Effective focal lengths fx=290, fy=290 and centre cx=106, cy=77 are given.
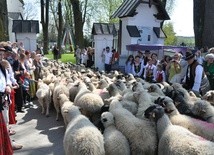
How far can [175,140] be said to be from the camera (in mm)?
3998

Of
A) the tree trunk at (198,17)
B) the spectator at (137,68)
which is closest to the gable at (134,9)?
the tree trunk at (198,17)

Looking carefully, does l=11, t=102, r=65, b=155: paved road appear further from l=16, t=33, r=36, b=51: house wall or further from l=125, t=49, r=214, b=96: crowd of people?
l=16, t=33, r=36, b=51: house wall

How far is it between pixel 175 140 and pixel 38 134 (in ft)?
13.1

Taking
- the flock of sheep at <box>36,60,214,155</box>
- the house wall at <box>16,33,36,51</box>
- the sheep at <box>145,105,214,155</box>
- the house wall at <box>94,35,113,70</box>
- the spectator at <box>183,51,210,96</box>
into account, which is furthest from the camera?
the house wall at <box>16,33,36,51</box>

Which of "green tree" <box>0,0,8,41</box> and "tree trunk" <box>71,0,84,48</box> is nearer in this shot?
"green tree" <box>0,0,8,41</box>

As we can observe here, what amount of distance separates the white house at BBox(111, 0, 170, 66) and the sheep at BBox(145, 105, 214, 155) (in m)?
13.2

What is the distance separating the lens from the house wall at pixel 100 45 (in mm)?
18500

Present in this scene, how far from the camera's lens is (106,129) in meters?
5.02

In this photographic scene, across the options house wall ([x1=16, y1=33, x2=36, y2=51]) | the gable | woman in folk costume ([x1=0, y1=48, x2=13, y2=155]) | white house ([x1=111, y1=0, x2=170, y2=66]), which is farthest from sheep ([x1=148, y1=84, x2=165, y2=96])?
house wall ([x1=16, y1=33, x2=36, y2=51])

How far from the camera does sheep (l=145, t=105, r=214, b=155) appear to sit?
3673 millimetres

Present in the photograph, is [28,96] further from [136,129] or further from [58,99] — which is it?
[136,129]

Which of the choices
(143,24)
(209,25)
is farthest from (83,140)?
(143,24)

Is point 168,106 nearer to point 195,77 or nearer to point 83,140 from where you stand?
point 83,140

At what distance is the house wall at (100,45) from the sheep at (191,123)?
13301 millimetres
